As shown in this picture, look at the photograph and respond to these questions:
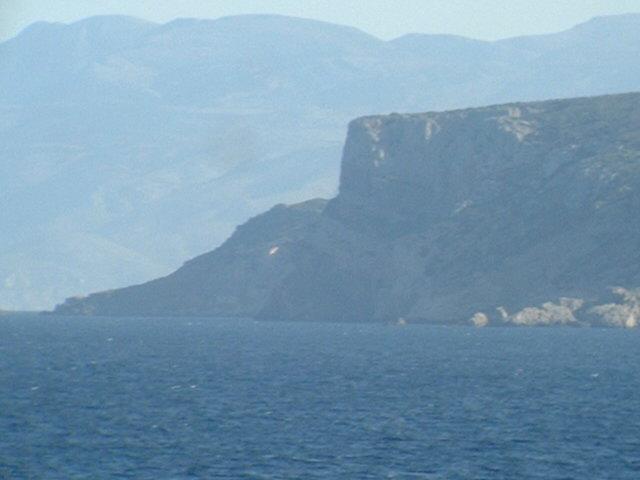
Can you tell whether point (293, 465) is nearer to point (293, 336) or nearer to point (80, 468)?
point (80, 468)

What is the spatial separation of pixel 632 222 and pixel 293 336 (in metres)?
48.3

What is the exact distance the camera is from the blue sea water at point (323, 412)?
65.2m

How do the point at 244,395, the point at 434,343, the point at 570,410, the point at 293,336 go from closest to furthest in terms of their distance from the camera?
1. the point at 570,410
2. the point at 244,395
3. the point at 434,343
4. the point at 293,336

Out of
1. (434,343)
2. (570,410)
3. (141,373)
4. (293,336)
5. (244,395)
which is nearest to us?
(570,410)

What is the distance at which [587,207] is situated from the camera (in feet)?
655

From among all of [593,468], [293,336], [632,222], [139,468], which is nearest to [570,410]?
[593,468]

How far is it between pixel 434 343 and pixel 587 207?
Answer: 5453 centimetres

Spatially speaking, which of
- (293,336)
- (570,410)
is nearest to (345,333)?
(293,336)

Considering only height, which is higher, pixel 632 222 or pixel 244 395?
pixel 632 222

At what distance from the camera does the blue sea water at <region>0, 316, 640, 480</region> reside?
6519 centimetres

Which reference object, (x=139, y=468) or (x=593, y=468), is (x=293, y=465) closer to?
(x=139, y=468)

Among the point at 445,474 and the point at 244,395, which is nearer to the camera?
the point at 445,474

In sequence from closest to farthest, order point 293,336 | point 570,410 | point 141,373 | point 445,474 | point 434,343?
point 445,474 < point 570,410 < point 141,373 < point 434,343 < point 293,336

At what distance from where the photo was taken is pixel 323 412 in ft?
276
